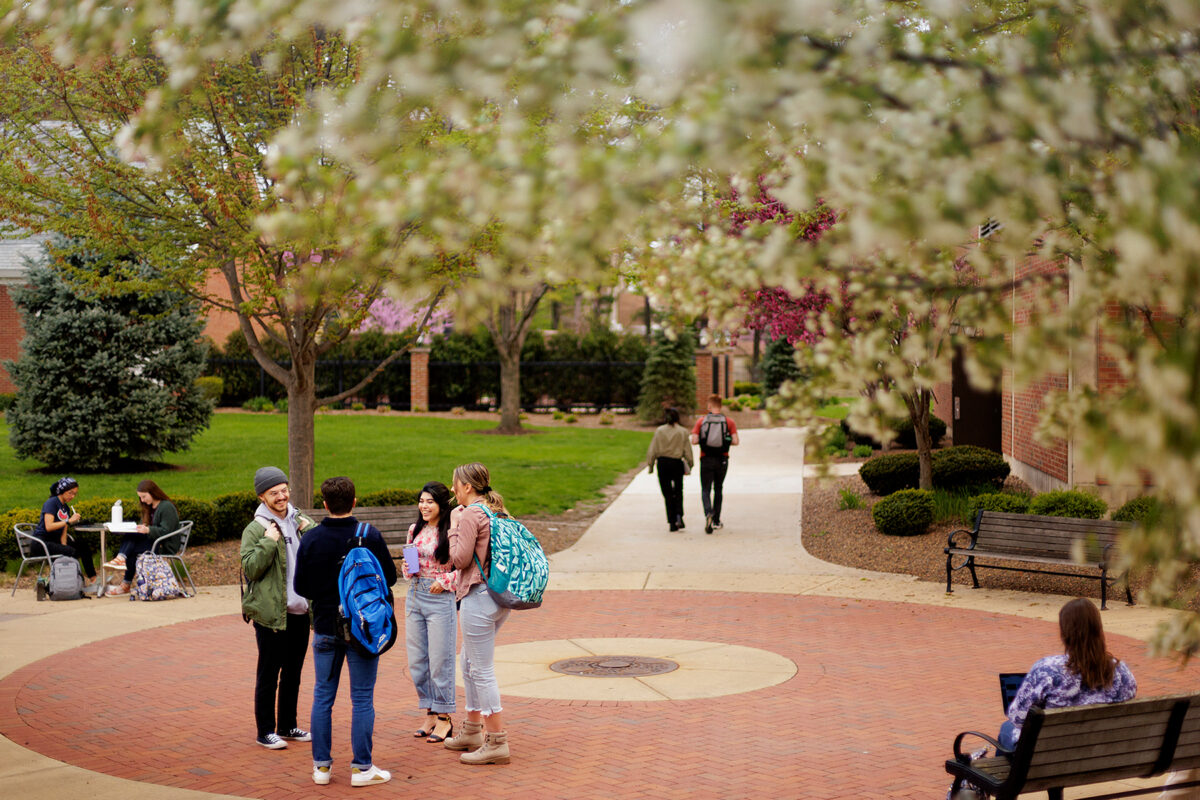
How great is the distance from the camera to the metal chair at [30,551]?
13352 millimetres

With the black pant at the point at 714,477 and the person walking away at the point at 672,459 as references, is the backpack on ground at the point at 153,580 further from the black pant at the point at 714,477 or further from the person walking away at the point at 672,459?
the black pant at the point at 714,477

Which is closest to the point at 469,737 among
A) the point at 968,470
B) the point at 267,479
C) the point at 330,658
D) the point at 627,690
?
the point at 330,658

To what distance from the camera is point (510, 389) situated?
33250mm

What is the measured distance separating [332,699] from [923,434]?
11546mm

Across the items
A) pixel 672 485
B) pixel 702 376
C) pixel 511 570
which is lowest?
pixel 672 485

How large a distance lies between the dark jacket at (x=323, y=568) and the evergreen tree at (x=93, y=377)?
51.8 ft

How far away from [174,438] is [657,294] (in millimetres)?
20027

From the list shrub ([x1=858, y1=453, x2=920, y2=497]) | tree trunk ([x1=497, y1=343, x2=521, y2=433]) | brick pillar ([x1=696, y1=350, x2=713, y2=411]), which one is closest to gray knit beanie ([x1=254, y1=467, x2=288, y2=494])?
shrub ([x1=858, y1=453, x2=920, y2=497])

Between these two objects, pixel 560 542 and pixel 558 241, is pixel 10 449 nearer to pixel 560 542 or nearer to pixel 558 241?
pixel 560 542

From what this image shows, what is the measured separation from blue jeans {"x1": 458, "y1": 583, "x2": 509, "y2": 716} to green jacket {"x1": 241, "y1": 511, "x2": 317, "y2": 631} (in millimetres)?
1107

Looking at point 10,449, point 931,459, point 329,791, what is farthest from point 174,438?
point 329,791

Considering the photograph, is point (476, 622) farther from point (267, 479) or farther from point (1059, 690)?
point (1059, 690)

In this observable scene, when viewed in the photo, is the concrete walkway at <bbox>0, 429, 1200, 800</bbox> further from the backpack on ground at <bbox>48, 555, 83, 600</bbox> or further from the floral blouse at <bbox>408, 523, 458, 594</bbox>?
the floral blouse at <bbox>408, 523, 458, 594</bbox>

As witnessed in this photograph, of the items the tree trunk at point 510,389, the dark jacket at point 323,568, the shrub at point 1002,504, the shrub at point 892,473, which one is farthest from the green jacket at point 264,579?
the tree trunk at point 510,389
